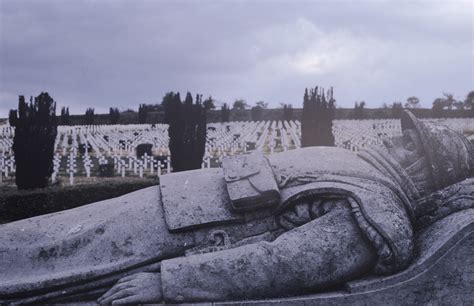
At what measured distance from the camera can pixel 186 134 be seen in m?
17.8

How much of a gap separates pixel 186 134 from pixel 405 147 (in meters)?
13.9

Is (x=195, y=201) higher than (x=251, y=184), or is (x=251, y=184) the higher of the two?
(x=251, y=184)

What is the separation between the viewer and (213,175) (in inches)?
164

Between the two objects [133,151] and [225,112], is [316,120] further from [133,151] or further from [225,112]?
[225,112]

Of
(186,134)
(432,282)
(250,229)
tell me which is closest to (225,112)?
(186,134)

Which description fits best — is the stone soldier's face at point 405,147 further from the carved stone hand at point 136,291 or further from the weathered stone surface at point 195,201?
the carved stone hand at point 136,291

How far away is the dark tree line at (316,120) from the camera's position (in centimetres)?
2105

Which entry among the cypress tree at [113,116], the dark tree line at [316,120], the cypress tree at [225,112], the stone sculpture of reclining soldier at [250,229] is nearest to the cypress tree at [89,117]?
the cypress tree at [113,116]

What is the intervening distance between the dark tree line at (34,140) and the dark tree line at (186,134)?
3.90m

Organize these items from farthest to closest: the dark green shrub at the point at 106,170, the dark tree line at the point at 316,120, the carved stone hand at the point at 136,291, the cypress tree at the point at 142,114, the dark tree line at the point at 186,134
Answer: the cypress tree at the point at 142,114 < the dark tree line at the point at 316,120 < the dark green shrub at the point at 106,170 < the dark tree line at the point at 186,134 < the carved stone hand at the point at 136,291

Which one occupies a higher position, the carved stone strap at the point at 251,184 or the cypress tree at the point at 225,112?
the cypress tree at the point at 225,112

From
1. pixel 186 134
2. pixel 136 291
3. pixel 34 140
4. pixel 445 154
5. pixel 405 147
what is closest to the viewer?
pixel 136 291

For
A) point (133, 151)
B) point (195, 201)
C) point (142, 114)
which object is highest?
point (142, 114)

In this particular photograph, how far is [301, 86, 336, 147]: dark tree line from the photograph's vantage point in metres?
21.0
